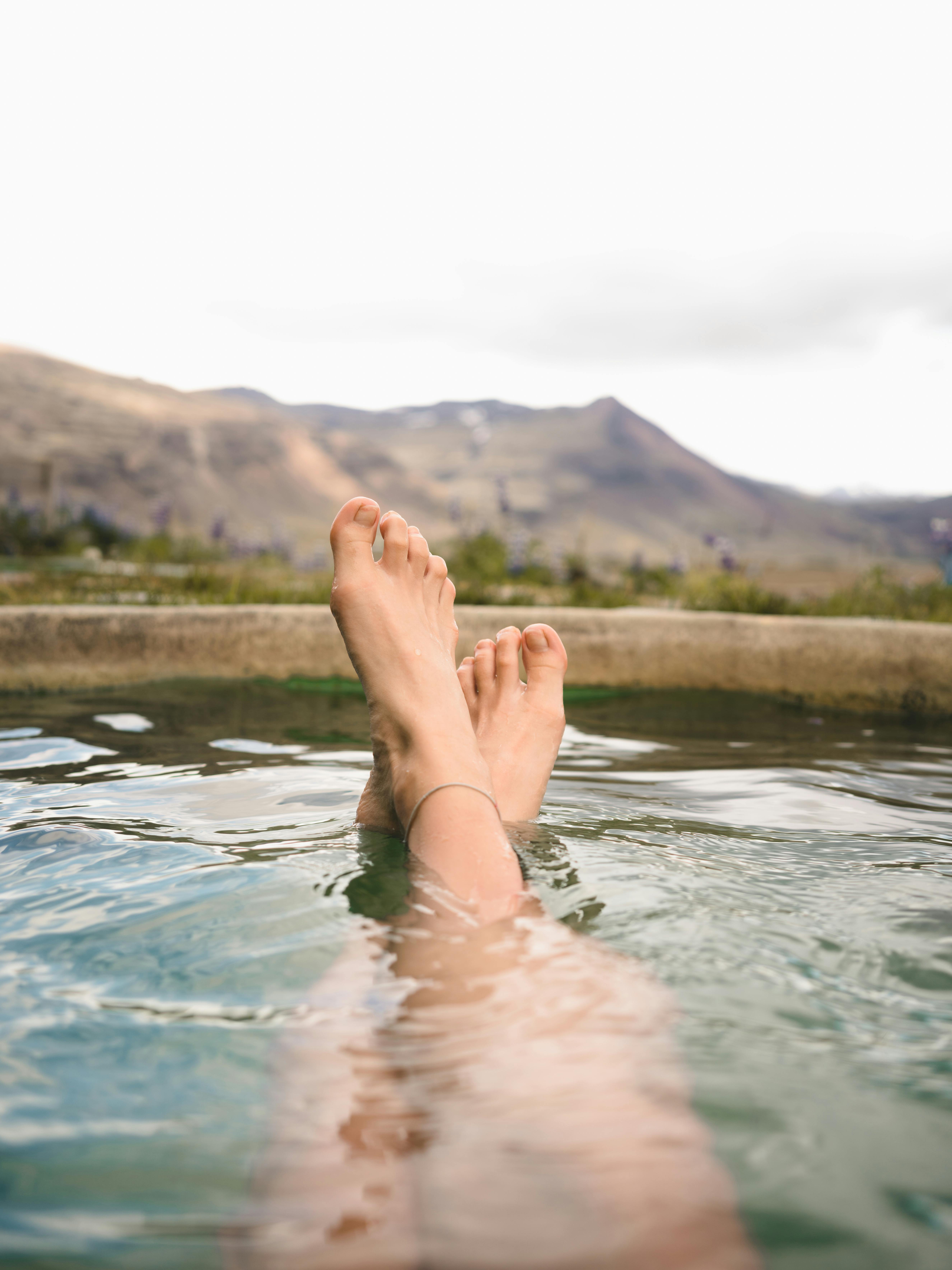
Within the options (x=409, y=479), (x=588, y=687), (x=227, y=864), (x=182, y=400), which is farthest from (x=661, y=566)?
(x=182, y=400)

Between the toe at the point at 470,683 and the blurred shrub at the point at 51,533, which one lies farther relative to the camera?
the blurred shrub at the point at 51,533

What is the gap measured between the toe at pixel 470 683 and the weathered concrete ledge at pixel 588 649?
0.84 m

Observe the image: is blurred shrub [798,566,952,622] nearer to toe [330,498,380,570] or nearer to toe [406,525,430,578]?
toe [406,525,430,578]

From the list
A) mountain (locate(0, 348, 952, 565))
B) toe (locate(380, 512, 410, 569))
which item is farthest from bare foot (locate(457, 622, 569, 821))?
mountain (locate(0, 348, 952, 565))

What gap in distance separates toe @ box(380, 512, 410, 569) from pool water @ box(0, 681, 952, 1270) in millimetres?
457

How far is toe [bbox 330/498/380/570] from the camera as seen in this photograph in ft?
5.76

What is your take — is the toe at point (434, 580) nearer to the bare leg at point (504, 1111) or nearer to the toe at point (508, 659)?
the toe at point (508, 659)

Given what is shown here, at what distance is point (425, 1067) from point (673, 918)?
1.46 feet

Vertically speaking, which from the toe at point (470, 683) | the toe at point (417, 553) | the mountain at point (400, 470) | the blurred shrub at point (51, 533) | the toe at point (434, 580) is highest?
the mountain at point (400, 470)

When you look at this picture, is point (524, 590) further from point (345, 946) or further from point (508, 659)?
point (345, 946)

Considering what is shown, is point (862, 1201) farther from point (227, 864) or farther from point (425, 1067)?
point (227, 864)

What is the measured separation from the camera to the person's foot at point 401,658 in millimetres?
1418

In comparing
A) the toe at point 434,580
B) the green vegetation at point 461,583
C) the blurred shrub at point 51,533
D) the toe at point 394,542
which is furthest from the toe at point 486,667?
the blurred shrub at point 51,533

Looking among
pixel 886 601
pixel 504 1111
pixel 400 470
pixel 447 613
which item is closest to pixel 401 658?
pixel 447 613
